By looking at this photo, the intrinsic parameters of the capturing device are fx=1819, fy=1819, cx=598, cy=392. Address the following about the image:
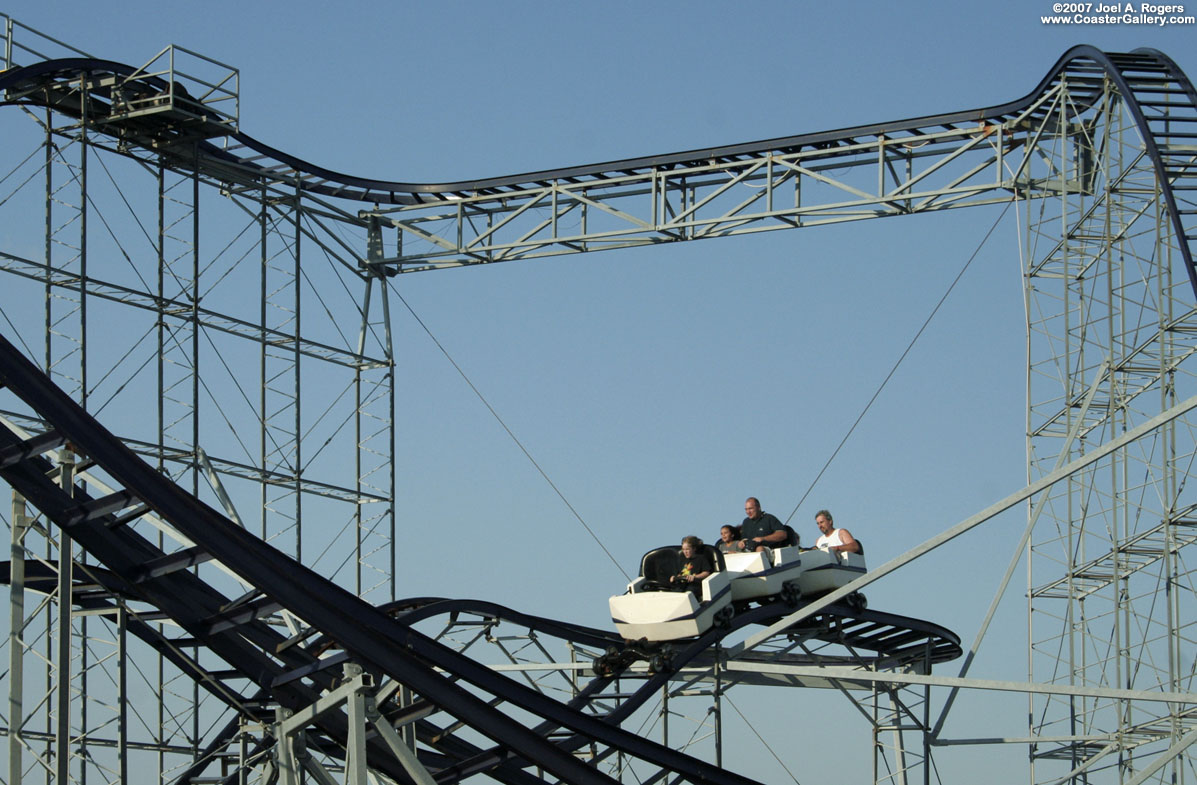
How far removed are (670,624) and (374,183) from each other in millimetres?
13765

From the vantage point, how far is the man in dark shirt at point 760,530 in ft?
76.0

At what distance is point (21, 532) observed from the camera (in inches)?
645

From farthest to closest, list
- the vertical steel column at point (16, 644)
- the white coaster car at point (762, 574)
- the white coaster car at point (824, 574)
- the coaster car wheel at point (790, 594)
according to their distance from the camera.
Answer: the white coaster car at point (824, 574) < the coaster car wheel at point (790, 594) < the white coaster car at point (762, 574) < the vertical steel column at point (16, 644)

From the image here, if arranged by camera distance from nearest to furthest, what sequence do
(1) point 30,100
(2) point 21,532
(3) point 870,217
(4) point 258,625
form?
(2) point 21,532 → (4) point 258,625 → (1) point 30,100 → (3) point 870,217

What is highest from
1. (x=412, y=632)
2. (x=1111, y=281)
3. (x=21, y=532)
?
(x=1111, y=281)

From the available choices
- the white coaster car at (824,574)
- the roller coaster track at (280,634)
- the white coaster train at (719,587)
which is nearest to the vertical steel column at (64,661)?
the roller coaster track at (280,634)

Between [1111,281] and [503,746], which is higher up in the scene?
[1111,281]

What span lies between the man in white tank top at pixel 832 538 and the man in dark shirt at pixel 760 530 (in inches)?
27.2

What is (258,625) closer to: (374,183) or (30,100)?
(30,100)

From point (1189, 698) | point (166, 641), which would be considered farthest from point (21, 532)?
point (1189, 698)

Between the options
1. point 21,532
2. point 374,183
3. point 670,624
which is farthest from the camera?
point 374,183

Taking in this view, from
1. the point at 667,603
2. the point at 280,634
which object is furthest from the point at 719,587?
the point at 280,634

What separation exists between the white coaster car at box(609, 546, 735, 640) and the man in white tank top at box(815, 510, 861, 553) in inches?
84.7

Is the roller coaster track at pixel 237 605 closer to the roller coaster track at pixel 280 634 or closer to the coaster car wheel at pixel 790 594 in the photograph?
the roller coaster track at pixel 280 634
